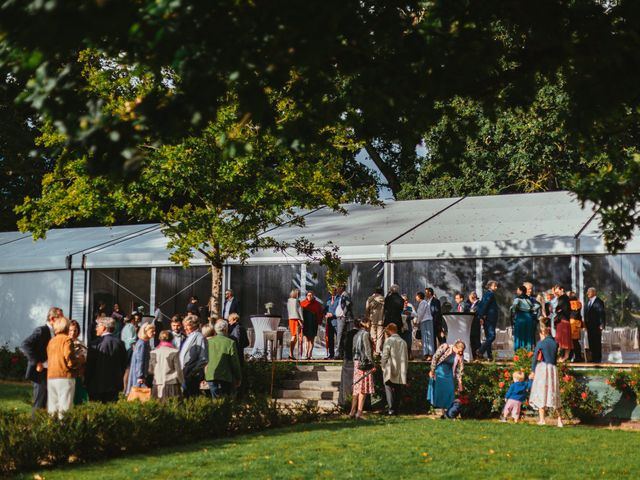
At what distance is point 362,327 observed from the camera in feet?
53.7

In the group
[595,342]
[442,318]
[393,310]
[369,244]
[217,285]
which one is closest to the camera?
[595,342]

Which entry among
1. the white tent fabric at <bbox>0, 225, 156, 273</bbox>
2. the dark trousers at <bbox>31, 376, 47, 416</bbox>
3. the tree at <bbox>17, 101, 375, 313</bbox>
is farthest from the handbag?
the white tent fabric at <bbox>0, 225, 156, 273</bbox>

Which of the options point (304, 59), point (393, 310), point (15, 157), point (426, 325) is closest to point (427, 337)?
point (426, 325)

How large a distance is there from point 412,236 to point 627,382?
673 centimetres

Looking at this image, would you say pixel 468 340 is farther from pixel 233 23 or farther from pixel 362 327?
pixel 233 23

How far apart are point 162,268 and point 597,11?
18.5 metres

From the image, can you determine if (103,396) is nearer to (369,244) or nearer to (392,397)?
(392,397)

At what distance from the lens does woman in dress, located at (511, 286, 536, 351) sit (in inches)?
719

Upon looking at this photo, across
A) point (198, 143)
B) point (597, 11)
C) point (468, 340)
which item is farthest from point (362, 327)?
point (597, 11)

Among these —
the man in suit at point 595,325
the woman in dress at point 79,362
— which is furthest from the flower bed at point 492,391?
the woman in dress at point 79,362

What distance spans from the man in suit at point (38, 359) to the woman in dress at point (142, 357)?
1251mm

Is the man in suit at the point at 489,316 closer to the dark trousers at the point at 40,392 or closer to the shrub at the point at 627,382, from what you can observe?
the shrub at the point at 627,382

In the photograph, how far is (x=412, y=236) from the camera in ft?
70.9

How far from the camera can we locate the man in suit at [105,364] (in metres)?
12.7
